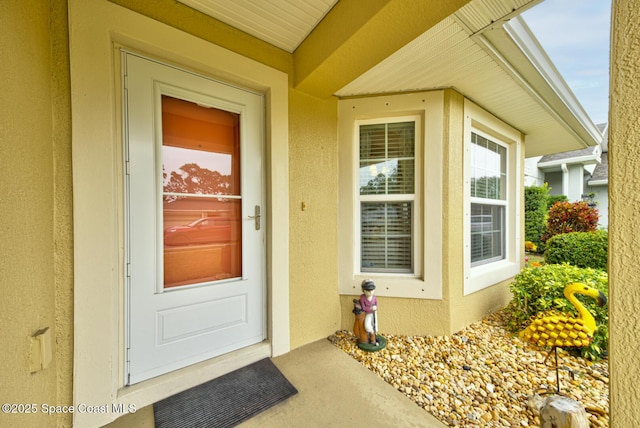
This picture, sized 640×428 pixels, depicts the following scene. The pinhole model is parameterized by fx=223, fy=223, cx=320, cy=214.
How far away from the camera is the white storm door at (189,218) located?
1.50 meters

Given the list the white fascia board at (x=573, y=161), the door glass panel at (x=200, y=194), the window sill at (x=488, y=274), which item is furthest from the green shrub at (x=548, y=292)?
the white fascia board at (x=573, y=161)

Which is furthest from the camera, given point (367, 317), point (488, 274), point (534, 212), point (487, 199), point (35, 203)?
point (534, 212)

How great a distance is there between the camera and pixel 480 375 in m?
1.71

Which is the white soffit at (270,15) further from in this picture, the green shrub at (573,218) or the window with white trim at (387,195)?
the green shrub at (573,218)

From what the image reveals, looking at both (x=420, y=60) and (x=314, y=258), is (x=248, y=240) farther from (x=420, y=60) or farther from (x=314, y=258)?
(x=420, y=60)

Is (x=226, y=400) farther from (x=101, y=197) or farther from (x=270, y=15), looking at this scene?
(x=270, y=15)

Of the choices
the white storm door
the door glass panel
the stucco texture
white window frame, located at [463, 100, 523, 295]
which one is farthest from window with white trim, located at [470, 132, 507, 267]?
the door glass panel

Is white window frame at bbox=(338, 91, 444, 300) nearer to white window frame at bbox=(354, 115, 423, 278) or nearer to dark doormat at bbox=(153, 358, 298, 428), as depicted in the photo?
white window frame at bbox=(354, 115, 423, 278)

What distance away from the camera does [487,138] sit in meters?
2.89

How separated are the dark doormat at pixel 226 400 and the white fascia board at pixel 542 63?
300cm

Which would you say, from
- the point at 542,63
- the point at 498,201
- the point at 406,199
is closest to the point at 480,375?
the point at 406,199

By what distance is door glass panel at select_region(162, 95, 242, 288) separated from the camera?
1.64 m

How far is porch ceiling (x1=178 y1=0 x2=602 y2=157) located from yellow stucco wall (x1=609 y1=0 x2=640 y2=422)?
79cm

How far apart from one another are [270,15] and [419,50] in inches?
44.8
